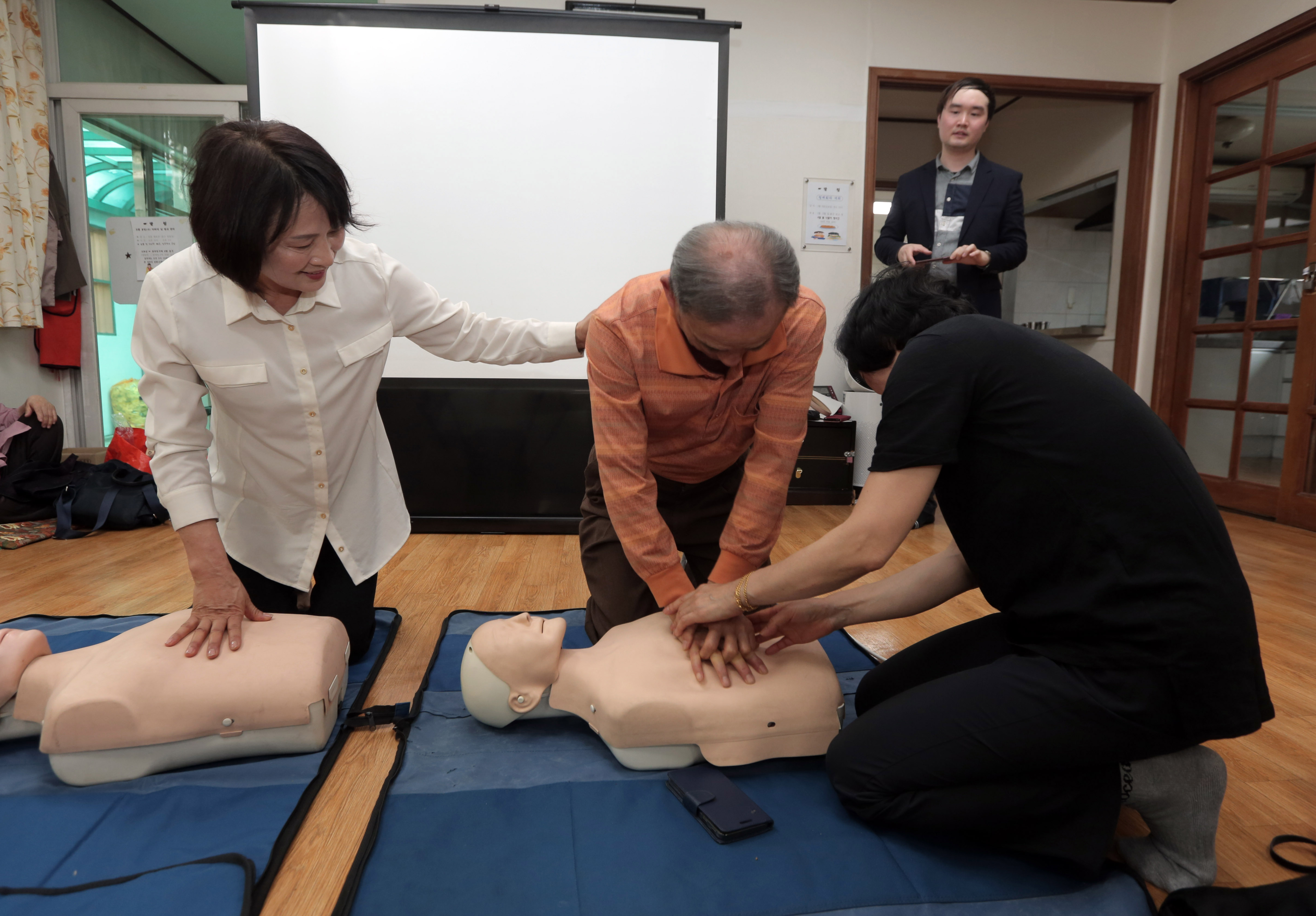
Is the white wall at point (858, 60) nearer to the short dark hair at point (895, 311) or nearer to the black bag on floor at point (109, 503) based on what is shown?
the short dark hair at point (895, 311)

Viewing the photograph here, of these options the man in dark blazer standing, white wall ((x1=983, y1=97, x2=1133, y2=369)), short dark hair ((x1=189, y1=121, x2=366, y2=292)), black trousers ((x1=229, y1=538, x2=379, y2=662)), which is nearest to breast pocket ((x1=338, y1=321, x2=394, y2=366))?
short dark hair ((x1=189, y1=121, x2=366, y2=292))

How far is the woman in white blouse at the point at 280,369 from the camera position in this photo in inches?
46.9

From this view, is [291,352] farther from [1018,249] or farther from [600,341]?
[1018,249]

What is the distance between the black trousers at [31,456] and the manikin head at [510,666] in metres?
2.58

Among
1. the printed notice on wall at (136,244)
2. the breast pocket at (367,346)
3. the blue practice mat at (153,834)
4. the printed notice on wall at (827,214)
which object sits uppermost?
the printed notice on wall at (827,214)

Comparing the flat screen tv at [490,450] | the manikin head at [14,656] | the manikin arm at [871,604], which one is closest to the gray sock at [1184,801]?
the manikin arm at [871,604]

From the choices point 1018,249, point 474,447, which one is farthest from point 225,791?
point 1018,249

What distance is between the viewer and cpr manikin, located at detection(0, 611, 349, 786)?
3.67 ft

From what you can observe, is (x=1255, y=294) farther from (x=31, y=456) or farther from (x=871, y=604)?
(x=31, y=456)

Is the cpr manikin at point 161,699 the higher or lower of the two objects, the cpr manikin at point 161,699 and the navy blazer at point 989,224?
the lower

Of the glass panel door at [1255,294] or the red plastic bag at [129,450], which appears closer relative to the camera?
the glass panel door at [1255,294]

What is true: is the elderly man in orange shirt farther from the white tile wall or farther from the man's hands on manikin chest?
the white tile wall

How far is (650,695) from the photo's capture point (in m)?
1.16

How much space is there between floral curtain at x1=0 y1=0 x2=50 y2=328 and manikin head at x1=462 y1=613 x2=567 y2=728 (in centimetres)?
324
